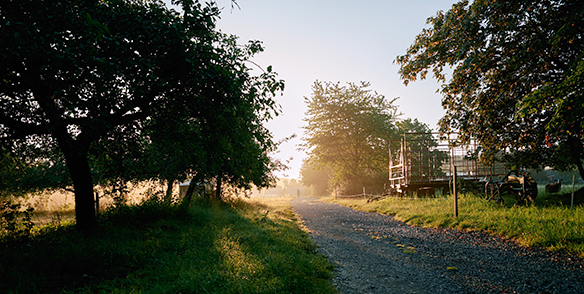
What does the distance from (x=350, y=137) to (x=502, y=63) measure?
22.7 m

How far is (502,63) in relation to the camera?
9.17 metres

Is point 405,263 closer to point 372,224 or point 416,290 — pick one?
point 416,290

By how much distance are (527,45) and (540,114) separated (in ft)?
7.78

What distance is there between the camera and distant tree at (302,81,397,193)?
103ft

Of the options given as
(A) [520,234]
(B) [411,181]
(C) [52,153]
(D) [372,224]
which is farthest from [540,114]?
(C) [52,153]

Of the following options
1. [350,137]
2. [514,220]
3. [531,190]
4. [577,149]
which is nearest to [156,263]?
[514,220]

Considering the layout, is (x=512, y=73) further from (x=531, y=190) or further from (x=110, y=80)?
(x=110, y=80)

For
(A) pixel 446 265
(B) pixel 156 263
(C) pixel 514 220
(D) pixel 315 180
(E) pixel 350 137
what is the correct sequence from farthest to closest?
(D) pixel 315 180, (E) pixel 350 137, (C) pixel 514 220, (A) pixel 446 265, (B) pixel 156 263

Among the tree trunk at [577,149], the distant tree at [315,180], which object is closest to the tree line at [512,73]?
the tree trunk at [577,149]

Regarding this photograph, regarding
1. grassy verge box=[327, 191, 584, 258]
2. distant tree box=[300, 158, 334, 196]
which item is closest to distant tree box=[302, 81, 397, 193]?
grassy verge box=[327, 191, 584, 258]

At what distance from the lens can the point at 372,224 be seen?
11.9 metres

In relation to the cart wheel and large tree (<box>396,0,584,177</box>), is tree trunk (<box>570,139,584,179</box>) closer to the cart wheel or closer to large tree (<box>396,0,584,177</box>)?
large tree (<box>396,0,584,177</box>)

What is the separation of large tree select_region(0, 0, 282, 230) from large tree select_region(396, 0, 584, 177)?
6.60 meters

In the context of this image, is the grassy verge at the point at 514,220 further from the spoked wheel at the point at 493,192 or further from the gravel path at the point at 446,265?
the gravel path at the point at 446,265
